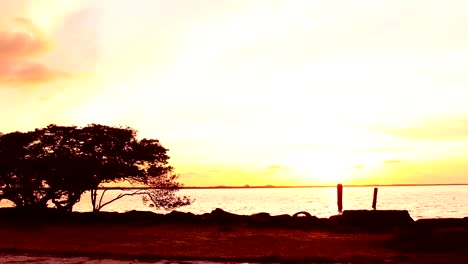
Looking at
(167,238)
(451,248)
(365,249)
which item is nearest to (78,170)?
(167,238)

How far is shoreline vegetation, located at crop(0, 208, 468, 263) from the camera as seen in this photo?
1851 centimetres

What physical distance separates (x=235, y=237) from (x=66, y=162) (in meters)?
17.3

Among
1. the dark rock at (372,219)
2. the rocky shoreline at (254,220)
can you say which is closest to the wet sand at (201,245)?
the rocky shoreline at (254,220)

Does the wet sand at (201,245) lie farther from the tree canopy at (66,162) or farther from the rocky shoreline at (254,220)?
the tree canopy at (66,162)

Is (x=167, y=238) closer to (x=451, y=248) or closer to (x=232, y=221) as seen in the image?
(x=232, y=221)

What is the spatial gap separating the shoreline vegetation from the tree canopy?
6.08 feet

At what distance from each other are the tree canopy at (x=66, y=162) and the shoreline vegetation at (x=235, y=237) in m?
1.85

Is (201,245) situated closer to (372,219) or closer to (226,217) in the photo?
(226,217)

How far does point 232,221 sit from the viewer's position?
32.9 metres

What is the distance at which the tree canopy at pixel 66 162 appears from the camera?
124 feet

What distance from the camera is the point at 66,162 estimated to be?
37.6 m

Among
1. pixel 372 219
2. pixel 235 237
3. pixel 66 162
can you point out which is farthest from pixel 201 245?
pixel 66 162

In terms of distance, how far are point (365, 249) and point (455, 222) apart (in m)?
8.87

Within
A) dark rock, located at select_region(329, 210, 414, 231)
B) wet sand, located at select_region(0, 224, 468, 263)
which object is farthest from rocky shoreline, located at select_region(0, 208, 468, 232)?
wet sand, located at select_region(0, 224, 468, 263)
